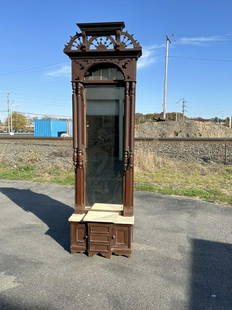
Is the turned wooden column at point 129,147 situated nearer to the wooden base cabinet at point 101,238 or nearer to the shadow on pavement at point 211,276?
the wooden base cabinet at point 101,238

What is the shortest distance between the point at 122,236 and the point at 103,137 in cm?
171

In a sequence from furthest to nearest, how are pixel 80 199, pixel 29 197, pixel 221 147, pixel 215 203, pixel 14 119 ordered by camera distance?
1. pixel 14 119
2. pixel 221 147
3. pixel 29 197
4. pixel 215 203
5. pixel 80 199

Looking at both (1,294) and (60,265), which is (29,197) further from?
(1,294)

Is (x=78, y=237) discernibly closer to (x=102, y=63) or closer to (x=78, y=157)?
(x=78, y=157)

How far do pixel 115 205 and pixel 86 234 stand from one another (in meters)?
0.83

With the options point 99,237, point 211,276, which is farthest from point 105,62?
point 211,276

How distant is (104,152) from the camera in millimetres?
4766

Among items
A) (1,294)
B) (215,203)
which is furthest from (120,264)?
(215,203)

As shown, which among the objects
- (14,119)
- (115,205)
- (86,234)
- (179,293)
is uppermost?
(14,119)

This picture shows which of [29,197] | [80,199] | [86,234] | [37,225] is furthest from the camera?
[29,197]

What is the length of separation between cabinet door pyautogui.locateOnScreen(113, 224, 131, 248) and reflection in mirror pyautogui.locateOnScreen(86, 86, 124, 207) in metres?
0.72

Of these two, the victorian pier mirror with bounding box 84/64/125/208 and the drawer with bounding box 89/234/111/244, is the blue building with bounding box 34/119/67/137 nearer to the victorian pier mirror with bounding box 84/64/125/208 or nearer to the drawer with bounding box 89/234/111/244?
the victorian pier mirror with bounding box 84/64/125/208

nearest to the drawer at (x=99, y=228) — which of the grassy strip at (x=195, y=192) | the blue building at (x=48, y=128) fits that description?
the grassy strip at (x=195, y=192)

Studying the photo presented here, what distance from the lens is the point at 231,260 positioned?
4.00 m
